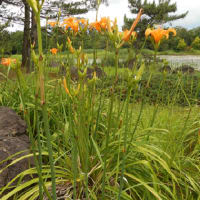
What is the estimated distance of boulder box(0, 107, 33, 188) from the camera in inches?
60.2

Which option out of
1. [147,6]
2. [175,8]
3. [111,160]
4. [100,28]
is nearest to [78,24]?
[100,28]

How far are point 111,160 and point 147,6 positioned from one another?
14.5 metres

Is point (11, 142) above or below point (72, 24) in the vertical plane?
below

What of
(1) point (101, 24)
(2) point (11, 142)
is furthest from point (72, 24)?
(2) point (11, 142)

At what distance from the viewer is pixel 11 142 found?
1.72 metres

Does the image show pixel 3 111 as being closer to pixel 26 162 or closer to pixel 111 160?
pixel 26 162

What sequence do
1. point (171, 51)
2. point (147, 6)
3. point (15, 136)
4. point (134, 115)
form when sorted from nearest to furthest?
point (15, 136)
point (134, 115)
point (147, 6)
point (171, 51)

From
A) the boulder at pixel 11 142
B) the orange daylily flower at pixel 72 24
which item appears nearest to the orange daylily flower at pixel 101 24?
the orange daylily flower at pixel 72 24

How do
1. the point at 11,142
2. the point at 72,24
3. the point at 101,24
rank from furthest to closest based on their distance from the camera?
the point at 11,142 → the point at 72,24 → the point at 101,24

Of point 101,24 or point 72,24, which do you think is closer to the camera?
point 101,24

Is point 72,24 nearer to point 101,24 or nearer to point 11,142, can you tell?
point 101,24

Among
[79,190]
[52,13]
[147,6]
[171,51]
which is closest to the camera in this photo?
[79,190]

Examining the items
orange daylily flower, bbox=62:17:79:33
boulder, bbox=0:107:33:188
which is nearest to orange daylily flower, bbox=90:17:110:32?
orange daylily flower, bbox=62:17:79:33

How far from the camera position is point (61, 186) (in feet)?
5.19
